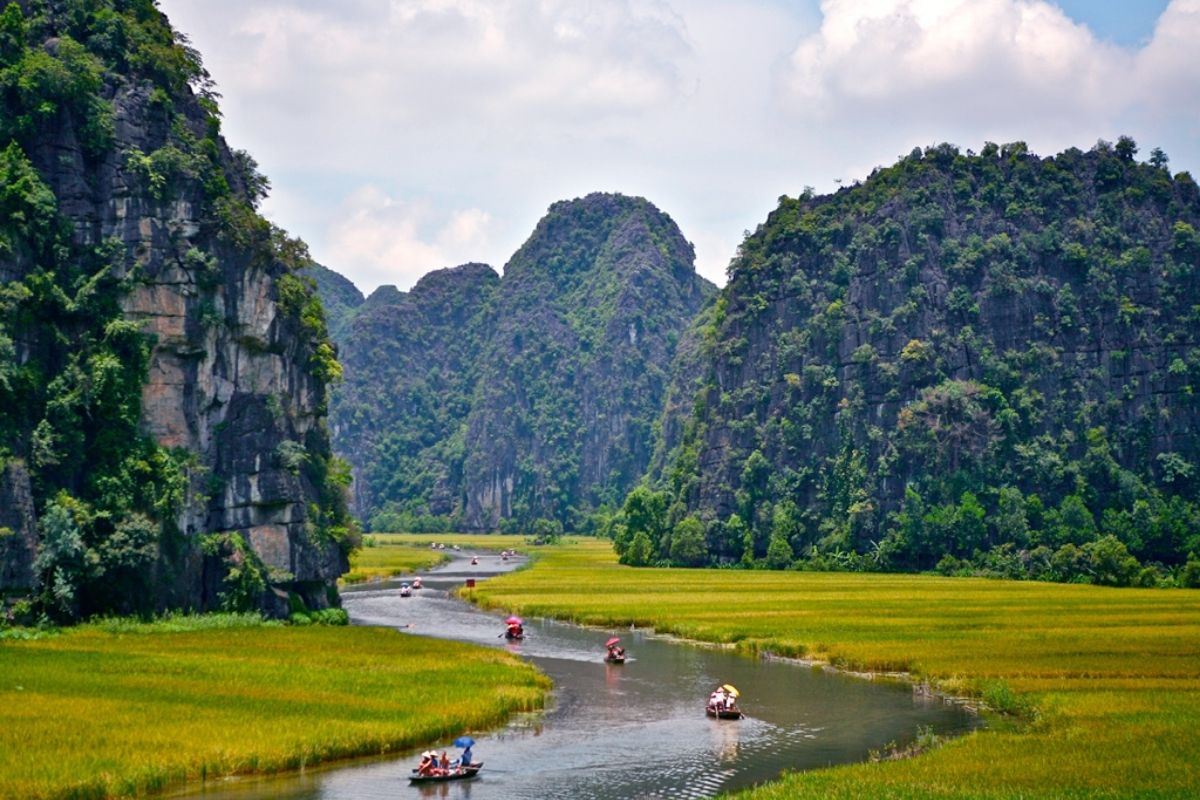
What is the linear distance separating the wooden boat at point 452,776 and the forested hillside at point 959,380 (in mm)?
79563

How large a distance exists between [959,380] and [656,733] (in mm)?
91332

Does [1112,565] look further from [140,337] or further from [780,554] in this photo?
[140,337]

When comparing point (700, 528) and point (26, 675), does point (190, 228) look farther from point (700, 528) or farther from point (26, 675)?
point (700, 528)

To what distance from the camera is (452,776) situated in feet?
93.4

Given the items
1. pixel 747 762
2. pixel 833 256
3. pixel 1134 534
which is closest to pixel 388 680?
pixel 747 762

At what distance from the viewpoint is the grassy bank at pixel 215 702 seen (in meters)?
27.2

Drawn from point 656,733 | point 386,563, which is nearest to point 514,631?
point 656,733

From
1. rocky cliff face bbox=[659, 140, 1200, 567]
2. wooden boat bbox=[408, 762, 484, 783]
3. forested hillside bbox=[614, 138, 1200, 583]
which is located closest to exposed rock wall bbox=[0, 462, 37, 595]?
wooden boat bbox=[408, 762, 484, 783]

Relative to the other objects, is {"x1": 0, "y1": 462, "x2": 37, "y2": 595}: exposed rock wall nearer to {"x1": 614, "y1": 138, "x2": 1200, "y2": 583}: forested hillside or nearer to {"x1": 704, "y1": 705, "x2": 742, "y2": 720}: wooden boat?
{"x1": 704, "y1": 705, "x2": 742, "y2": 720}: wooden boat

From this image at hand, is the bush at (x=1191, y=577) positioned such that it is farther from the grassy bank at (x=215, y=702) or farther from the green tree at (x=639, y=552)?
the grassy bank at (x=215, y=702)

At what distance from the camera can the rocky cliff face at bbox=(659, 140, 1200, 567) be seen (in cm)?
11388

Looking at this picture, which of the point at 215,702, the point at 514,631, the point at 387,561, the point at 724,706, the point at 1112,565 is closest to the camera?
the point at 215,702

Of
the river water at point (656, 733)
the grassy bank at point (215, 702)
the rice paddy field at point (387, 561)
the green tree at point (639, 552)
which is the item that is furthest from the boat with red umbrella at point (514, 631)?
the green tree at point (639, 552)

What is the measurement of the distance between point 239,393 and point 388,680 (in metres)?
28.1
